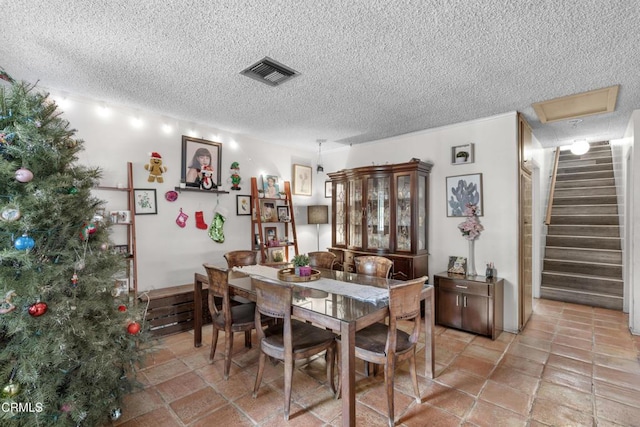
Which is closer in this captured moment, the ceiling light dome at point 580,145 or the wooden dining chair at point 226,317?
the wooden dining chair at point 226,317

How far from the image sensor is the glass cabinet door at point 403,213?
13.1 feet

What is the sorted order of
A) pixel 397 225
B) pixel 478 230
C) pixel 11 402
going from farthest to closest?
1. pixel 397 225
2. pixel 478 230
3. pixel 11 402

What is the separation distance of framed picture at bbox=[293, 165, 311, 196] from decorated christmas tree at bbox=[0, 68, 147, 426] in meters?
3.44

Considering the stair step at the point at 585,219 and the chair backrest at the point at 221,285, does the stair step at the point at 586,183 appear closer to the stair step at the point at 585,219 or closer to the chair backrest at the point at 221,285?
the stair step at the point at 585,219

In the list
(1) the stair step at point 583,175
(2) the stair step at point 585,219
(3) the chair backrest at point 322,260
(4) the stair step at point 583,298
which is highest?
(1) the stair step at point 583,175

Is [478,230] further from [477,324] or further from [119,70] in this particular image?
[119,70]

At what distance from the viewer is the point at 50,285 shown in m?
1.58

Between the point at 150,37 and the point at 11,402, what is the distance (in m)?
2.16

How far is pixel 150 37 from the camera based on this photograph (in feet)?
6.56

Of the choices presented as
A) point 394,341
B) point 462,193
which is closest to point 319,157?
point 462,193

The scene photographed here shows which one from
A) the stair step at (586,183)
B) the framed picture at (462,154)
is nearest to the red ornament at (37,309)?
the framed picture at (462,154)

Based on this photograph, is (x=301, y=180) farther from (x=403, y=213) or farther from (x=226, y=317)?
(x=226, y=317)

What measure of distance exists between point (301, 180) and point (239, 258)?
2.03 m

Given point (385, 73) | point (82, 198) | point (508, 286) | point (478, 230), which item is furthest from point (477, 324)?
point (82, 198)
